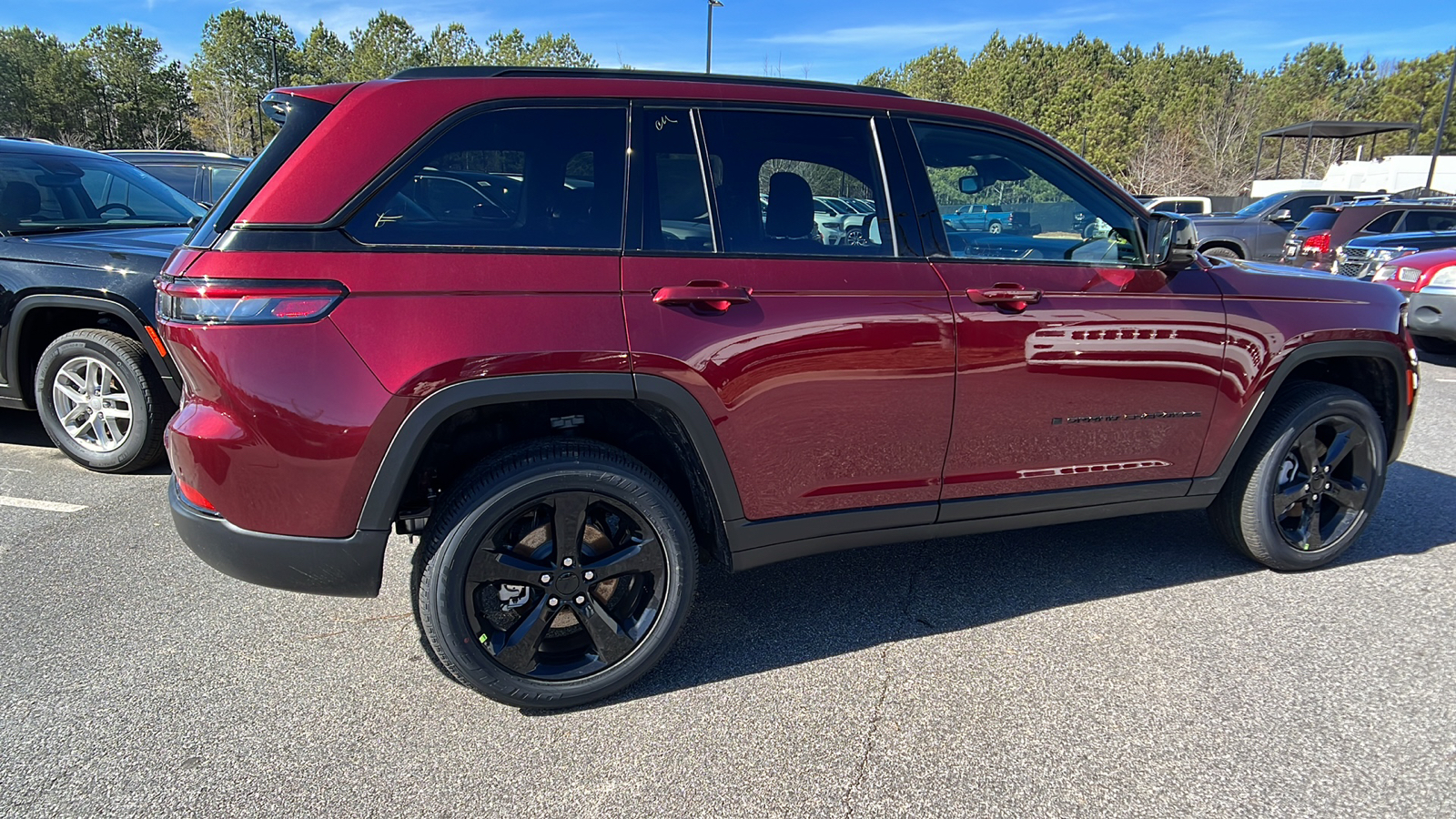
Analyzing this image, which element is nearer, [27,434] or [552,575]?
[552,575]

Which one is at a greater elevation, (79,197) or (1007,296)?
(79,197)

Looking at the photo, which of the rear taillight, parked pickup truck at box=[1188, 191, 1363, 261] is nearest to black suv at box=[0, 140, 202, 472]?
the rear taillight

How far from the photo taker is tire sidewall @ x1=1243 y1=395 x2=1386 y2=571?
334 centimetres

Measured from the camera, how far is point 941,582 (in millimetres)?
3424

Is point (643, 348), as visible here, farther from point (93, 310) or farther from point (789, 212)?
point (93, 310)

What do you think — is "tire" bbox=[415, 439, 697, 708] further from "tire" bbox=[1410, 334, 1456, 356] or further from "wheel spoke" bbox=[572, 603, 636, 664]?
"tire" bbox=[1410, 334, 1456, 356]

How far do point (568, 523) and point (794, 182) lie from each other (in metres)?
1.34

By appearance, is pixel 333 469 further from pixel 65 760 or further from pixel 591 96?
pixel 591 96

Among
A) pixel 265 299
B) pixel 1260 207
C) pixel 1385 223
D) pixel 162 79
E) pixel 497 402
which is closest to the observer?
pixel 265 299

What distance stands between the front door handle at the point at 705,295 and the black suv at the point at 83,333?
320 cm

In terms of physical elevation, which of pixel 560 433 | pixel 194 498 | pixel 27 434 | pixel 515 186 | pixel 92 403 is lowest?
pixel 27 434

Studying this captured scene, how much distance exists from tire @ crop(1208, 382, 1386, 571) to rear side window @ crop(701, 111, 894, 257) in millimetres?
1897

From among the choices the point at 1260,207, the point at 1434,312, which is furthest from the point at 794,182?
the point at 1260,207

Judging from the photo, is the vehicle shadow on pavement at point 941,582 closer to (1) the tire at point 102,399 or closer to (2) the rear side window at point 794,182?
(2) the rear side window at point 794,182
